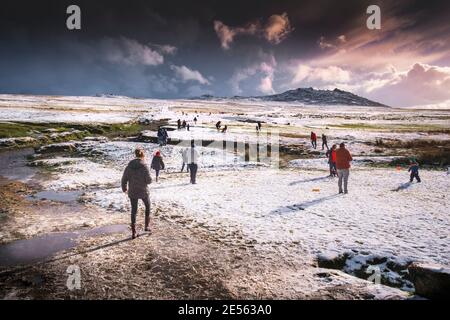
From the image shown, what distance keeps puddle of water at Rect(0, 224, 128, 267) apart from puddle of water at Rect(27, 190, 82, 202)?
620cm

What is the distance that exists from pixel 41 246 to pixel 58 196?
8547 millimetres

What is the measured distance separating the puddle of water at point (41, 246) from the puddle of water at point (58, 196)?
6.20 meters

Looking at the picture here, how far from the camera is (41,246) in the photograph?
11.1 m

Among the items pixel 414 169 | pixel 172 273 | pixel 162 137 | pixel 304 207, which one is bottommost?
pixel 172 273

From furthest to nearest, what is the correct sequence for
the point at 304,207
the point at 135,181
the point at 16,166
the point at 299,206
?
the point at 16,166
the point at 299,206
the point at 304,207
the point at 135,181

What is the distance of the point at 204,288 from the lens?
835 centimetres

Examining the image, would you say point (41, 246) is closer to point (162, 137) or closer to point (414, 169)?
point (414, 169)

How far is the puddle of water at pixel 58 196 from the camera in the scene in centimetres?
1819

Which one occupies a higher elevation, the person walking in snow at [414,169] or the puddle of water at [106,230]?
the person walking in snow at [414,169]

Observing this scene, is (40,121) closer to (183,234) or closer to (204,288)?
(183,234)

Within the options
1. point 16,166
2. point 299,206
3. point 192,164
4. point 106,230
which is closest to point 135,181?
point 106,230

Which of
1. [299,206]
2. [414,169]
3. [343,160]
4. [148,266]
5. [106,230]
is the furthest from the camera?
[414,169]

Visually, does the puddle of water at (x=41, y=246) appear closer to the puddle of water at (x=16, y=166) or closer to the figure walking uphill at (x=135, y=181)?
the figure walking uphill at (x=135, y=181)

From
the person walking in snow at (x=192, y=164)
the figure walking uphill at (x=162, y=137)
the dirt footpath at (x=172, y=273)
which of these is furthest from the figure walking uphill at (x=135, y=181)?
the figure walking uphill at (x=162, y=137)
